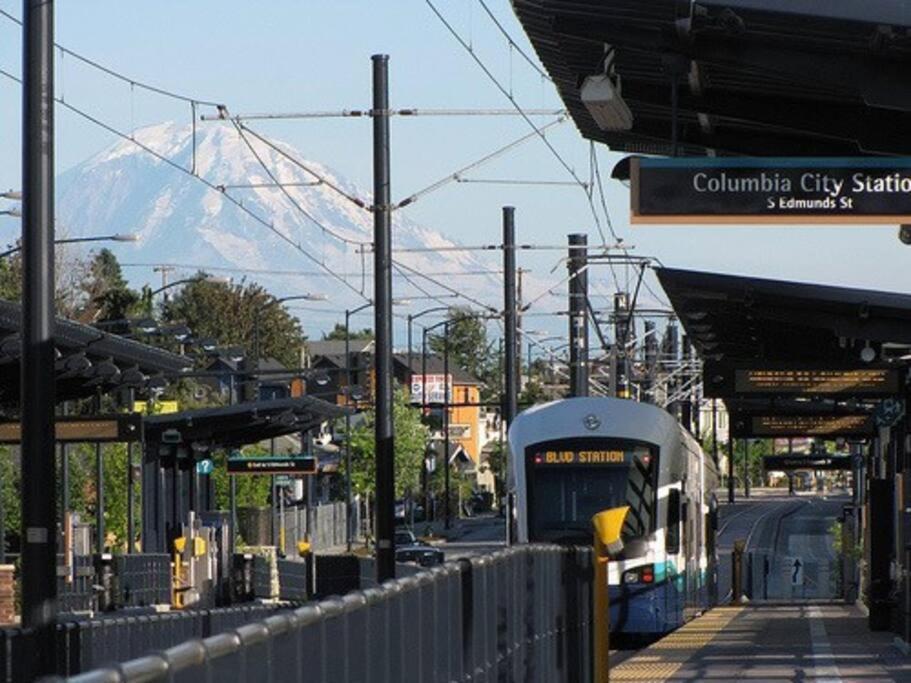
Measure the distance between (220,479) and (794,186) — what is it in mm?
71536

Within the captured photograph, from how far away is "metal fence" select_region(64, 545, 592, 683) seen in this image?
7.24 metres

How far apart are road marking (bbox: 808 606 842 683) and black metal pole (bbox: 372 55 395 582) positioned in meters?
5.13

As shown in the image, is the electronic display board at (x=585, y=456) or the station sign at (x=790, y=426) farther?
the station sign at (x=790, y=426)

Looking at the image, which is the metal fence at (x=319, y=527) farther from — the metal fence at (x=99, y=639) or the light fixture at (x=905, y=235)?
the light fixture at (x=905, y=235)

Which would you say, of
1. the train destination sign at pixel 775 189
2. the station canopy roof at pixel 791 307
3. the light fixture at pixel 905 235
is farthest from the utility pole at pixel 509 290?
the train destination sign at pixel 775 189

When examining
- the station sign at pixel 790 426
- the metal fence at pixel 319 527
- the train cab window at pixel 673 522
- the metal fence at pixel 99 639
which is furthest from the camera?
the metal fence at pixel 319 527

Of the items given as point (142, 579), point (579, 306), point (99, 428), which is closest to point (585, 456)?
point (99, 428)

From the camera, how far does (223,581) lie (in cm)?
4559

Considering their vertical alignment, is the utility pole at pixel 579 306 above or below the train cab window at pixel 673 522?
above

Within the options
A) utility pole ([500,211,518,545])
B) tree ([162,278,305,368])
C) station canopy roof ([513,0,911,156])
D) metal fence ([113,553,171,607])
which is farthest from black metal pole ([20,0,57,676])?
tree ([162,278,305,368])

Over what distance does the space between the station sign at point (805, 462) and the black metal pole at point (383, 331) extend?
2138 centimetres

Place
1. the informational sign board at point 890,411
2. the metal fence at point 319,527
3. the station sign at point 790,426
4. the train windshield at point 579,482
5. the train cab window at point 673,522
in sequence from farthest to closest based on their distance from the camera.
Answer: the metal fence at point 319,527, the station sign at point 790,426, the train cab window at point 673,522, the train windshield at point 579,482, the informational sign board at point 890,411

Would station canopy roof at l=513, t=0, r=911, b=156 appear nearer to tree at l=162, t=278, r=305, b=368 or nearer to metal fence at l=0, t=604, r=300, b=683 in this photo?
metal fence at l=0, t=604, r=300, b=683

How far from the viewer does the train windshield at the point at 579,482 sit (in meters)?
30.6
